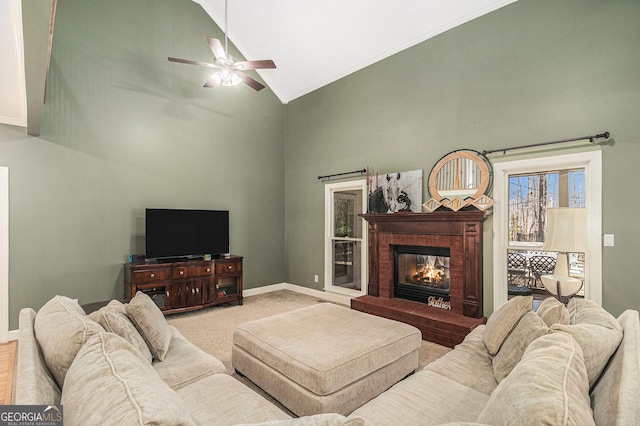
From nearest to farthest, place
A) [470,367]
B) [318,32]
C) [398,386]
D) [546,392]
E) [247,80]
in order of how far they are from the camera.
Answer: [546,392]
[398,386]
[470,367]
[247,80]
[318,32]

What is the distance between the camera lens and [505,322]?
2121mm

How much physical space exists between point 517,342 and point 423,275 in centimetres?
272

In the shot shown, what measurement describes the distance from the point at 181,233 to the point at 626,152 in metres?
5.48

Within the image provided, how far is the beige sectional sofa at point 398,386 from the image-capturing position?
0.90 m

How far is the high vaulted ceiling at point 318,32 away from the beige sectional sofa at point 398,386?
2890 millimetres

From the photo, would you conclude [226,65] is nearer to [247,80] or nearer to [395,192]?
[247,80]

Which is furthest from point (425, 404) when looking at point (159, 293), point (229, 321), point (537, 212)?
point (159, 293)

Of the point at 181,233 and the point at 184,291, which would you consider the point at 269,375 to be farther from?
the point at 181,233

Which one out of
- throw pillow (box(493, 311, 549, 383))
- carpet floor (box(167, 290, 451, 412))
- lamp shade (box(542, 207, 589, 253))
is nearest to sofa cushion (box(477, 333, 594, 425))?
throw pillow (box(493, 311, 549, 383))

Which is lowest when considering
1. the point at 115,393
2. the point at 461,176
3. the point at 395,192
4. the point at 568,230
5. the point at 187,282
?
the point at 187,282

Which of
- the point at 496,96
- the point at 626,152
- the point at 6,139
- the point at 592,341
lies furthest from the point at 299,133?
the point at 592,341

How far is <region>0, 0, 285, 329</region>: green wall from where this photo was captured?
4.12 metres

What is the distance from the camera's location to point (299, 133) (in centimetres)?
641

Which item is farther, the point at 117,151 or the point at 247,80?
the point at 117,151
